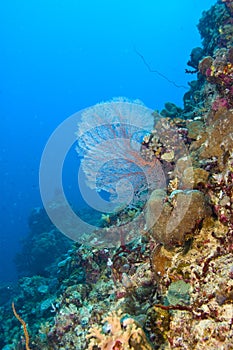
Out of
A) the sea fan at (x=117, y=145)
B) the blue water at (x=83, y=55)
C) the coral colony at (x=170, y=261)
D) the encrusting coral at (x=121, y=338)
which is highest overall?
the blue water at (x=83, y=55)

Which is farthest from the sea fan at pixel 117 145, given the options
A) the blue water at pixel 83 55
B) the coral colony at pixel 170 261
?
the blue water at pixel 83 55

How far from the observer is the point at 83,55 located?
174m

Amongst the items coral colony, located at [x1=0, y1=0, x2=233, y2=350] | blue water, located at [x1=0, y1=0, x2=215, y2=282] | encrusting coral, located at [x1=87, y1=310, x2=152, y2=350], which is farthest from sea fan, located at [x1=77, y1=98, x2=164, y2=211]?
blue water, located at [x1=0, y1=0, x2=215, y2=282]

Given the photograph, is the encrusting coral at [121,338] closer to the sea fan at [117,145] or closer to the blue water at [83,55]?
the sea fan at [117,145]

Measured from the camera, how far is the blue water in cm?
14812

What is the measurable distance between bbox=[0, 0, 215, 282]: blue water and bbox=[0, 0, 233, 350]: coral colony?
13342 cm

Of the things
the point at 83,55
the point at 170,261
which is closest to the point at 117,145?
the point at 170,261

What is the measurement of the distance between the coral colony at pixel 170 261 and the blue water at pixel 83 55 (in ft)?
438

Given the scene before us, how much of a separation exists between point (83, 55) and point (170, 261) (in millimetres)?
185938

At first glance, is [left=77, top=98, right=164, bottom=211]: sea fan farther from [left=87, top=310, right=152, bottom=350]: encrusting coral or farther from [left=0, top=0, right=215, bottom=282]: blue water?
[left=0, top=0, right=215, bottom=282]: blue water

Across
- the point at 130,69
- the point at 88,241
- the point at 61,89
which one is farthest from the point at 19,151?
the point at 88,241

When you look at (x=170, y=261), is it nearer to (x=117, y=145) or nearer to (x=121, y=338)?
(x=121, y=338)

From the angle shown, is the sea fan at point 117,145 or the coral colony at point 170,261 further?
the sea fan at point 117,145

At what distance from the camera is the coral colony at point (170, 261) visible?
8.82 feet
